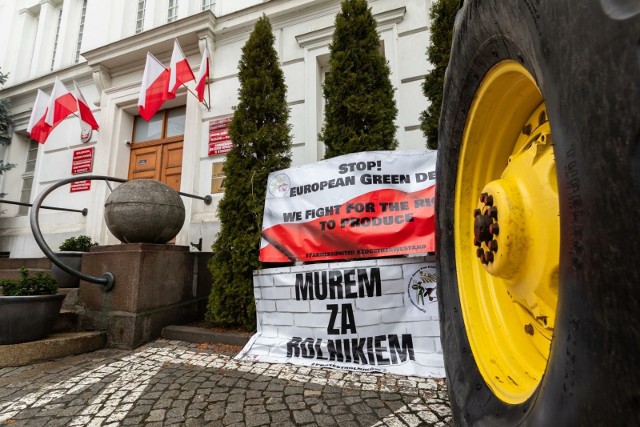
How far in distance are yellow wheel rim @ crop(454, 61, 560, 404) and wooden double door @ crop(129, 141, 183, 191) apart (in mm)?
6463

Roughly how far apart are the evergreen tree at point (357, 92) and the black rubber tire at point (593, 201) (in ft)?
10.5

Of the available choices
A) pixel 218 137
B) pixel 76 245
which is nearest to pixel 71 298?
pixel 76 245

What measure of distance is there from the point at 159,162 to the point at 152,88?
5.33 feet

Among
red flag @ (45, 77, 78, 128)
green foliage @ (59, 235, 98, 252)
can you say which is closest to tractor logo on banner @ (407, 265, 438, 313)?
green foliage @ (59, 235, 98, 252)

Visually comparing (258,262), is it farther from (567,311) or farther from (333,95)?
(567,311)

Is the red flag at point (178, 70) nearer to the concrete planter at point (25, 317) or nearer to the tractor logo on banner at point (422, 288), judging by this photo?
the concrete planter at point (25, 317)

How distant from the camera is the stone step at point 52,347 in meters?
2.86

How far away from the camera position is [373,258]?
3.10m

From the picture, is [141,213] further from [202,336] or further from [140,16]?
[140,16]

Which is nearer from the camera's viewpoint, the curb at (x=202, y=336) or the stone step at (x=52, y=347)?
the stone step at (x=52, y=347)

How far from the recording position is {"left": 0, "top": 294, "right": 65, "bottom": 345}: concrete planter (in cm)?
292

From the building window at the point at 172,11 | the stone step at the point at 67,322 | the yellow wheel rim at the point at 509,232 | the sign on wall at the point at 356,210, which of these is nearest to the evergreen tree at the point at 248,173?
the sign on wall at the point at 356,210

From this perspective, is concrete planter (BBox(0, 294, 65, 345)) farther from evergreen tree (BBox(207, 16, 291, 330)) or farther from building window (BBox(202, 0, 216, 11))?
building window (BBox(202, 0, 216, 11))

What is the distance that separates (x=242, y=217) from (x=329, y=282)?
1430mm
